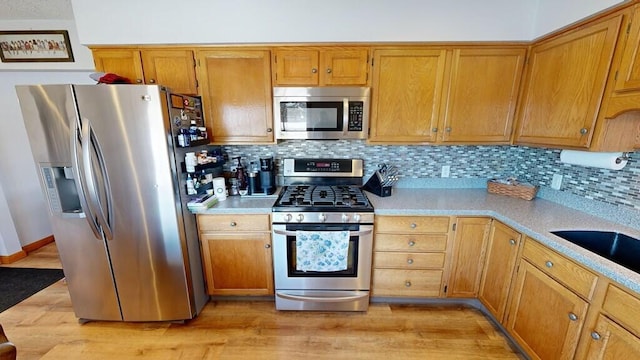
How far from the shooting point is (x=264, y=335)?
5.98ft

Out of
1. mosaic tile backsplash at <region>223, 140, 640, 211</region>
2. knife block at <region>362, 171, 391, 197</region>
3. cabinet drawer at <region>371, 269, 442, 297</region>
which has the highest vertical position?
mosaic tile backsplash at <region>223, 140, 640, 211</region>

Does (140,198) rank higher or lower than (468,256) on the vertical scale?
higher

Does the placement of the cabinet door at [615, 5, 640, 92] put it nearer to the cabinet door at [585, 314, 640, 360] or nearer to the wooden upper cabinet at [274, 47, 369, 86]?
the cabinet door at [585, 314, 640, 360]

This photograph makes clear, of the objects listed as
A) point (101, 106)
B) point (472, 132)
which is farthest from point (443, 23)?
point (101, 106)

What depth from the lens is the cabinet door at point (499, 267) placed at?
164 centimetres

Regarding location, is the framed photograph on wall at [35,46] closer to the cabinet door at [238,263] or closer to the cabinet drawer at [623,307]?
the cabinet door at [238,263]

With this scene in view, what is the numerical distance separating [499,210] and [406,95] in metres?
1.11

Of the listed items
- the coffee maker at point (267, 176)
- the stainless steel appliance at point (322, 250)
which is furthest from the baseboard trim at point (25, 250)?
the stainless steel appliance at point (322, 250)

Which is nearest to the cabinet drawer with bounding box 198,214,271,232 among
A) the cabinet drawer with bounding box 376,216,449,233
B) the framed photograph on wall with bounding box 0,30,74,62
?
the cabinet drawer with bounding box 376,216,449,233

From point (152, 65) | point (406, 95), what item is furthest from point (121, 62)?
point (406, 95)

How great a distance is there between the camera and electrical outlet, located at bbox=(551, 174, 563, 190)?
1896 mm

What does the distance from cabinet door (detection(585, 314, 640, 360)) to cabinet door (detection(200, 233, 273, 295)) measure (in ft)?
6.23

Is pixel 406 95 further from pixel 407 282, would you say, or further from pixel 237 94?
pixel 407 282

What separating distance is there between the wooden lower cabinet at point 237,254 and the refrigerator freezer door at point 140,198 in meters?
0.20
